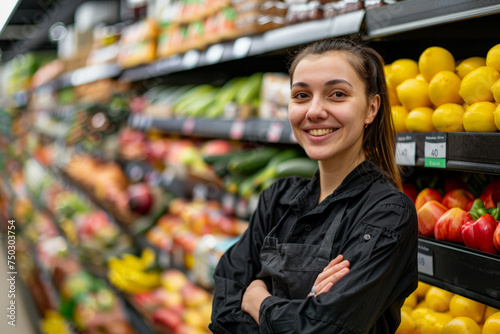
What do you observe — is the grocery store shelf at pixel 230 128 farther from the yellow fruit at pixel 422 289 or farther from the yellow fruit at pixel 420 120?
the yellow fruit at pixel 422 289

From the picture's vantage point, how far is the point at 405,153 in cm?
138

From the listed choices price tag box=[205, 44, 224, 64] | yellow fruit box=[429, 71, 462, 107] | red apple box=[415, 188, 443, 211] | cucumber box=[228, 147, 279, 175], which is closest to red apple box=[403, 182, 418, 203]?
red apple box=[415, 188, 443, 211]

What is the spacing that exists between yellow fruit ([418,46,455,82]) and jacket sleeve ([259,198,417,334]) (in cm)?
55

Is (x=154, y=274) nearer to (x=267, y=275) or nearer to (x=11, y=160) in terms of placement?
(x=267, y=275)

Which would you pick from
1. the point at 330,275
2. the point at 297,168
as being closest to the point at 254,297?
the point at 330,275

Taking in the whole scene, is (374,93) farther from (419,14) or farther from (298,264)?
(298,264)

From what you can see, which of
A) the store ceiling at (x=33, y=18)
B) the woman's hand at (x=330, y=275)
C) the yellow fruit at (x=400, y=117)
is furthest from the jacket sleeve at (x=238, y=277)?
the store ceiling at (x=33, y=18)

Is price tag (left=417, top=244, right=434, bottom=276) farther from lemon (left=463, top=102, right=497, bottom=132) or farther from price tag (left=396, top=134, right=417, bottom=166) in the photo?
lemon (left=463, top=102, right=497, bottom=132)

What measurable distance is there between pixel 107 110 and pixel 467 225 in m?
3.60

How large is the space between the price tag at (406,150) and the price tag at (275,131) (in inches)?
23.7

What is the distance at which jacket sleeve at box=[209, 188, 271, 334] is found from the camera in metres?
1.24

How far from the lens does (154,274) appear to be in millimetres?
3215

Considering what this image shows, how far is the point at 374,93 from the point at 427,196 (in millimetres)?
441

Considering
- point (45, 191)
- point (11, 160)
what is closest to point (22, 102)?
point (11, 160)
